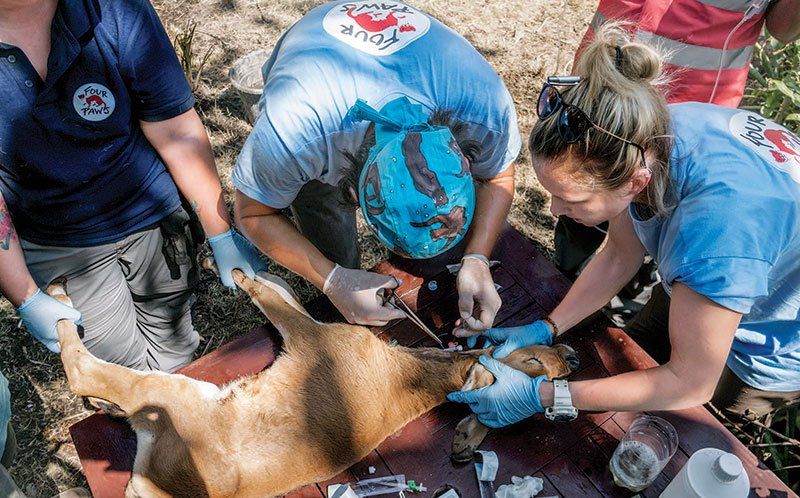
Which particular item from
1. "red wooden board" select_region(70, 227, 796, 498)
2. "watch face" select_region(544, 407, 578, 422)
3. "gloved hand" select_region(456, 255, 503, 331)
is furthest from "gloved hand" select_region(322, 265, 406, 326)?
"watch face" select_region(544, 407, 578, 422)

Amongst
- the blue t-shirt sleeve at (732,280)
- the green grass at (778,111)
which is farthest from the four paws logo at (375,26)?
the green grass at (778,111)

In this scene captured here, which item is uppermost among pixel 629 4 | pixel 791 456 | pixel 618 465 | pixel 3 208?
pixel 629 4

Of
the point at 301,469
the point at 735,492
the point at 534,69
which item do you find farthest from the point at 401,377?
the point at 534,69

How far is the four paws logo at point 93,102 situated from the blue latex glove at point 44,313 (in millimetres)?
870

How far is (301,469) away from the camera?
93.7 inches

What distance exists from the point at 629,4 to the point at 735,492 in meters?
2.19

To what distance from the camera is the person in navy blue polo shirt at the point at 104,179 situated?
2.13 m

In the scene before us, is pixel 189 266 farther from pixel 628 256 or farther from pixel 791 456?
pixel 791 456

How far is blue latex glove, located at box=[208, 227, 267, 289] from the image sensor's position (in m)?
2.91

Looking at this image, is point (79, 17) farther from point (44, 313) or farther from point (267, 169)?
point (44, 313)

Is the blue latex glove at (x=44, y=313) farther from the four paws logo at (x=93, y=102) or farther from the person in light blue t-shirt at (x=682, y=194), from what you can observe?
the person in light blue t-shirt at (x=682, y=194)

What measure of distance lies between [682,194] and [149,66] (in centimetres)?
213

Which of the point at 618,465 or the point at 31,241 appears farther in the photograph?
the point at 31,241

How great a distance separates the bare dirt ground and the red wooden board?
42.4 inches
